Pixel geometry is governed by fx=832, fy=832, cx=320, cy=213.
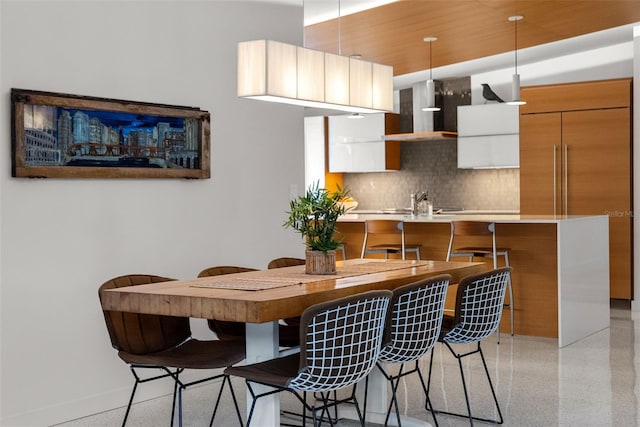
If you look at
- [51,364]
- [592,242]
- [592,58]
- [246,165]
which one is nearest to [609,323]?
[592,242]

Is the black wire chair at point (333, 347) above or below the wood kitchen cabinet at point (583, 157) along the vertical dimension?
below

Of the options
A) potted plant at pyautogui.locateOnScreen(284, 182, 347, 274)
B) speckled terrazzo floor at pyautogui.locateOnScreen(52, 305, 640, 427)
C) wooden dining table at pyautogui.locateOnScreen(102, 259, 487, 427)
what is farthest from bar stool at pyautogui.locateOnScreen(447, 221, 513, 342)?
potted plant at pyautogui.locateOnScreen(284, 182, 347, 274)

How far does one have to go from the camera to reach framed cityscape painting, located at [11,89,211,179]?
423 centimetres

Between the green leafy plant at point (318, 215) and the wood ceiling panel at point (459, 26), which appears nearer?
the green leafy plant at point (318, 215)

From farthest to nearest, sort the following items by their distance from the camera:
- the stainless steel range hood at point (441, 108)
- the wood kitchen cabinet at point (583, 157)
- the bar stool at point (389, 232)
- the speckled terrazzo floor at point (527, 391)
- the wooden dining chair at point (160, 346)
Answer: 1. the stainless steel range hood at point (441, 108)
2. the wood kitchen cabinet at point (583, 157)
3. the bar stool at point (389, 232)
4. the speckled terrazzo floor at point (527, 391)
5. the wooden dining chair at point (160, 346)

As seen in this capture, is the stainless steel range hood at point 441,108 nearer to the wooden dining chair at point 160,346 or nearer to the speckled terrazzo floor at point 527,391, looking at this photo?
the speckled terrazzo floor at point 527,391

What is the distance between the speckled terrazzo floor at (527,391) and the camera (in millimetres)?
4410

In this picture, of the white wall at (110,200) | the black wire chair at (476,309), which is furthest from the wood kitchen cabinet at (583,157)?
the black wire chair at (476,309)

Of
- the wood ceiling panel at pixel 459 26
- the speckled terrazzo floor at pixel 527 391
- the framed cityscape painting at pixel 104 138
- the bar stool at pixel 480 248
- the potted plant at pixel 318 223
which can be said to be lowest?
the speckled terrazzo floor at pixel 527 391

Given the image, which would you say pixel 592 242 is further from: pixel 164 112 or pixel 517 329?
pixel 164 112

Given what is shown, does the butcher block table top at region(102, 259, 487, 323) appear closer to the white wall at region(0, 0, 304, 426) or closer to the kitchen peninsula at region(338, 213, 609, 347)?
the white wall at region(0, 0, 304, 426)

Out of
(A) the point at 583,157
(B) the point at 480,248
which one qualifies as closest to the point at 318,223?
(B) the point at 480,248

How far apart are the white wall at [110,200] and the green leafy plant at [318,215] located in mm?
1174

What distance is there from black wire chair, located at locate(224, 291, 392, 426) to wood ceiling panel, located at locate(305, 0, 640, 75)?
3.56 meters
